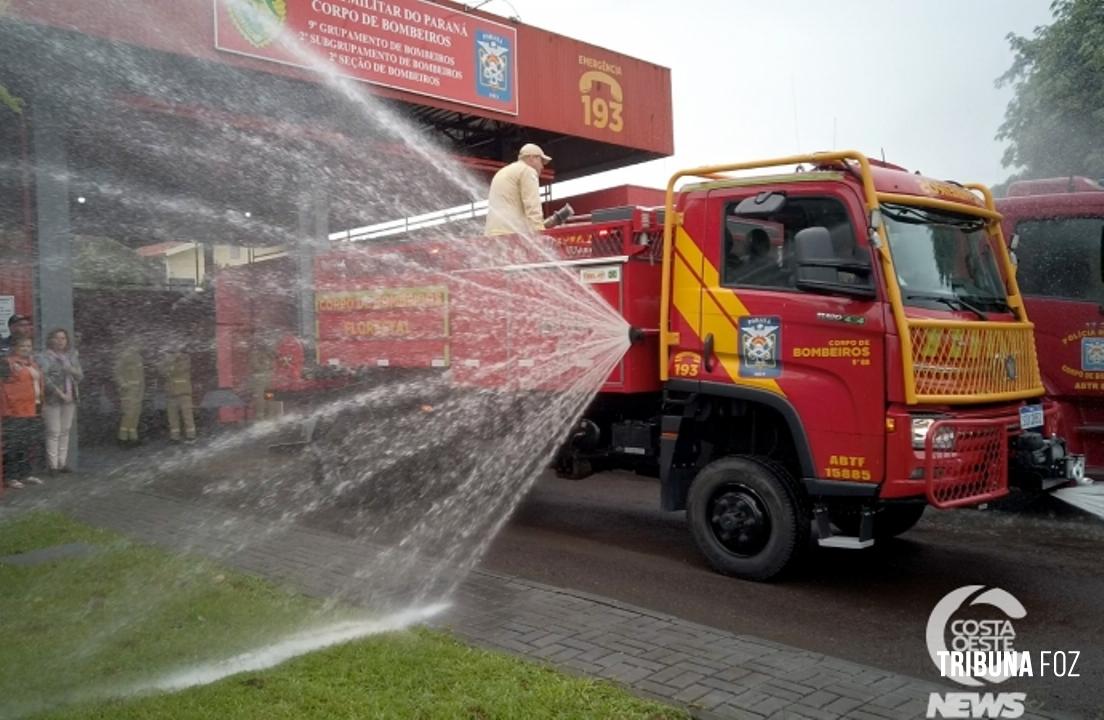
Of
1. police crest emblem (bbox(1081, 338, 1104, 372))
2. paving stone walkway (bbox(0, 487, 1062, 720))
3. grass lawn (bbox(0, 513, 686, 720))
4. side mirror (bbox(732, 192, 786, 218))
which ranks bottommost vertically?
paving stone walkway (bbox(0, 487, 1062, 720))

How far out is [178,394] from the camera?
563 inches

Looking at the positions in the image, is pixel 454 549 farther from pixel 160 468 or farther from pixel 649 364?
pixel 160 468

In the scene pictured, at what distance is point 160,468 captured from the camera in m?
12.0

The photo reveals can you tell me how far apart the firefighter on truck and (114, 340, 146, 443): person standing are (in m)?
9.44

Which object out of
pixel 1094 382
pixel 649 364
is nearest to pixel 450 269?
pixel 649 364

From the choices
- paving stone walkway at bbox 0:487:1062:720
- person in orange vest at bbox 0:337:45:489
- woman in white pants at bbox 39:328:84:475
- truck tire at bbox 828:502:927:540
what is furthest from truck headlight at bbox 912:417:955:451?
woman in white pants at bbox 39:328:84:475

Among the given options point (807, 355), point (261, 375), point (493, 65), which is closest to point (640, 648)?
point (807, 355)

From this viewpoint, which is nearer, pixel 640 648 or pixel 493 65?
pixel 640 648

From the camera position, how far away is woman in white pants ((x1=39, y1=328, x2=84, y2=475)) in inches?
430

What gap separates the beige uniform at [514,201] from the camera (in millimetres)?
8359

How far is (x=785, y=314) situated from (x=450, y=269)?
314 centimetres

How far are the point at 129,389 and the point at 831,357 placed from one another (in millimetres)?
11208

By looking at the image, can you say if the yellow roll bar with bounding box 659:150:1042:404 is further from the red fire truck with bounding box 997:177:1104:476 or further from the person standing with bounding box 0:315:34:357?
the person standing with bounding box 0:315:34:357

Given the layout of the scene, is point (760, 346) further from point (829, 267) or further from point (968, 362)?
point (968, 362)
